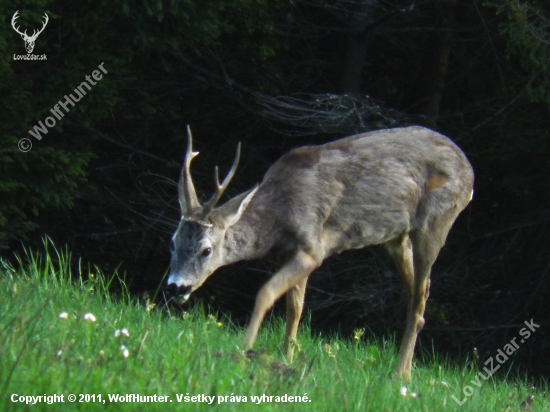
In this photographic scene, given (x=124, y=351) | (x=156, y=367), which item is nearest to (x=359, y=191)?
(x=156, y=367)

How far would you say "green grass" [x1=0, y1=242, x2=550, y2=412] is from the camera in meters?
3.99

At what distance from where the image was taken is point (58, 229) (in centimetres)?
1215

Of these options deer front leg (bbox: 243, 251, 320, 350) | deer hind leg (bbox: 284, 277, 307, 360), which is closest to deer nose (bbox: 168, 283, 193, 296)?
deer front leg (bbox: 243, 251, 320, 350)

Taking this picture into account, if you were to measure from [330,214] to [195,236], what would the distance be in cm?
118

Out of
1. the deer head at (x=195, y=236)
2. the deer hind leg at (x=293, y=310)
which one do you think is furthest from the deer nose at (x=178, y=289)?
the deer hind leg at (x=293, y=310)

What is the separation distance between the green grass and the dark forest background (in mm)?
5029

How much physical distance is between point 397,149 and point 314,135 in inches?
172

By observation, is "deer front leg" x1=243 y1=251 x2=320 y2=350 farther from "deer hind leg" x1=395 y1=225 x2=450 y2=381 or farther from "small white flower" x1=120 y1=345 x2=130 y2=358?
"small white flower" x1=120 y1=345 x2=130 y2=358

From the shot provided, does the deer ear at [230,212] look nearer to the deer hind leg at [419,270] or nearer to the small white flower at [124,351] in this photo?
the deer hind leg at [419,270]

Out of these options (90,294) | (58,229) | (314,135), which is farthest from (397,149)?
(58,229)

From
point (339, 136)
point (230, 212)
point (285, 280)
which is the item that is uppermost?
point (230, 212)

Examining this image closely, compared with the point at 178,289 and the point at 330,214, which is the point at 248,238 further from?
the point at 178,289

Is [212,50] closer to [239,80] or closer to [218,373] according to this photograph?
[239,80]

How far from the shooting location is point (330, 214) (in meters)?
7.81
